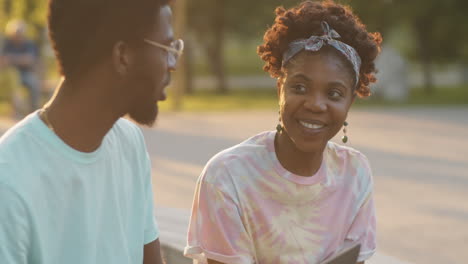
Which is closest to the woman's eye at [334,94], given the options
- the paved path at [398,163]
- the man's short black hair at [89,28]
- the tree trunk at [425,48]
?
the man's short black hair at [89,28]

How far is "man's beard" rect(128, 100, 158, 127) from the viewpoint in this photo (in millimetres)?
2338

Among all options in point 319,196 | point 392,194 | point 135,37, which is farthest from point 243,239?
point 392,194

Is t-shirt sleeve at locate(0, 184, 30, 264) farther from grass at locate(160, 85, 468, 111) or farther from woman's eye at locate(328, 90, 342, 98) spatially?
grass at locate(160, 85, 468, 111)

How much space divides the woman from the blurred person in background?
36.1 feet

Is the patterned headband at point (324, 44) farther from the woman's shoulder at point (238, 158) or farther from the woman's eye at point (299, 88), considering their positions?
the woman's shoulder at point (238, 158)

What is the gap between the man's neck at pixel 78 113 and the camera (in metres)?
2.23

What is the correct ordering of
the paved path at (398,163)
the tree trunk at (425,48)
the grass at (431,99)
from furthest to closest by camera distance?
the tree trunk at (425,48)
the grass at (431,99)
the paved path at (398,163)

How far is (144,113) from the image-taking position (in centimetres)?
235

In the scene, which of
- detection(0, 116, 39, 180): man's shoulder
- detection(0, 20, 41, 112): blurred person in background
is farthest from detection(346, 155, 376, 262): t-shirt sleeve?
detection(0, 20, 41, 112): blurred person in background

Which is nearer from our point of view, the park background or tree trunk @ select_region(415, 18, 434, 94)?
the park background

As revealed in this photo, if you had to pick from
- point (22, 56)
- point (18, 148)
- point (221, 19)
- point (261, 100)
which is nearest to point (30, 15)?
point (221, 19)

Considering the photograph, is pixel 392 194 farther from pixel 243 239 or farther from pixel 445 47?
pixel 445 47

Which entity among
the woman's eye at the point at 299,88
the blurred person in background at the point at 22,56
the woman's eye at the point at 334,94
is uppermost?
the woman's eye at the point at 299,88

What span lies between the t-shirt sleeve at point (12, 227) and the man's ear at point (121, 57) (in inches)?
17.7
